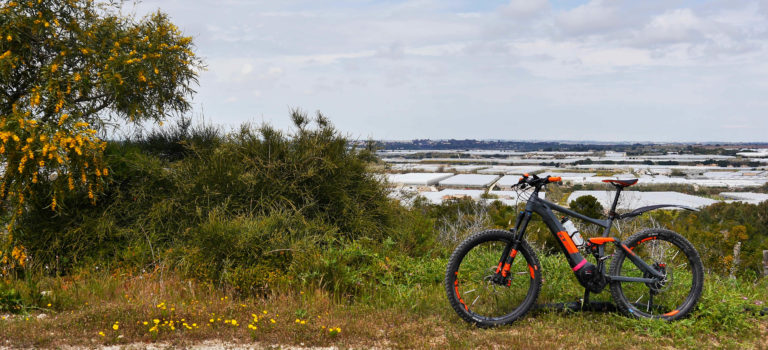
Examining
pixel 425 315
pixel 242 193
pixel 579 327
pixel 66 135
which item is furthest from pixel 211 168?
pixel 579 327

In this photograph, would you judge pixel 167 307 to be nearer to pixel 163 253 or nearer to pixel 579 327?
pixel 163 253

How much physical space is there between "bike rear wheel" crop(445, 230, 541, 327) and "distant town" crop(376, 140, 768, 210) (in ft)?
15.0

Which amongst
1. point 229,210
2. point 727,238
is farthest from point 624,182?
point 727,238

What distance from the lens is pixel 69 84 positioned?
9352 mm

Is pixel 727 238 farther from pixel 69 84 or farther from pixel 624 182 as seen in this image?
pixel 69 84

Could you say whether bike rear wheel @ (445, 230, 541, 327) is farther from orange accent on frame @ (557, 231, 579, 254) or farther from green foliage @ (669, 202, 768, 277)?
green foliage @ (669, 202, 768, 277)

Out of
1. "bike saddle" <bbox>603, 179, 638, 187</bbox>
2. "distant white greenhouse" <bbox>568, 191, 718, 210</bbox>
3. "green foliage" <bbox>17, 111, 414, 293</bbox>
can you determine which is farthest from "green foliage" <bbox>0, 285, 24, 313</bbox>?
"distant white greenhouse" <bbox>568, 191, 718, 210</bbox>

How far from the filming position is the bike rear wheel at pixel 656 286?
563 centimetres

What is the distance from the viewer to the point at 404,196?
10773 millimetres

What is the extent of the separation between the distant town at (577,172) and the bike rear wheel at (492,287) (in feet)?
15.0

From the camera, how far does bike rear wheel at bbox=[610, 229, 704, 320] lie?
5629mm

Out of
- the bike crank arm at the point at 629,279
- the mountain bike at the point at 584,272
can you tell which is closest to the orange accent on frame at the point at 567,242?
the mountain bike at the point at 584,272

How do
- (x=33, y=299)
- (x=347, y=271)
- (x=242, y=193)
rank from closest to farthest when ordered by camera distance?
(x=33, y=299) → (x=347, y=271) → (x=242, y=193)

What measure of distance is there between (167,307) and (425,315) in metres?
2.76
